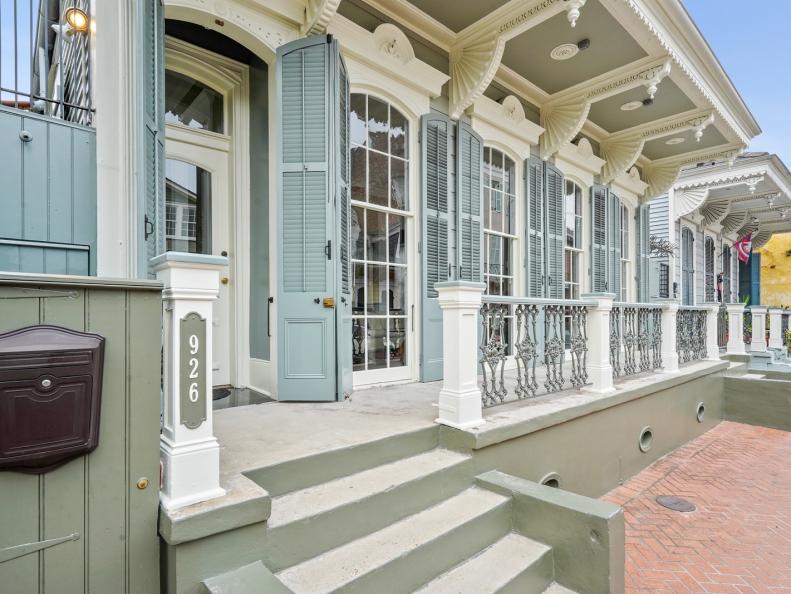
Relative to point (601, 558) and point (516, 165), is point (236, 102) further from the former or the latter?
point (601, 558)

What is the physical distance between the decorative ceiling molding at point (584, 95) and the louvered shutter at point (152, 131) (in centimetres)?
487

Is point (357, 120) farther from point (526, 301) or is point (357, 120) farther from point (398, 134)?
point (526, 301)

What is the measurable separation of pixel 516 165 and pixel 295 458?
15.9 feet

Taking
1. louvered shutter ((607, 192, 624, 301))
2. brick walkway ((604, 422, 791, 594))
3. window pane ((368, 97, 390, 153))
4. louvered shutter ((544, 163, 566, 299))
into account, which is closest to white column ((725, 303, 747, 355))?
louvered shutter ((607, 192, 624, 301))

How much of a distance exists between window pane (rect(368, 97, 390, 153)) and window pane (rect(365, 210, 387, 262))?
0.67 m

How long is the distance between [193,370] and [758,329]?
390 inches

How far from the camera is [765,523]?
3.09 metres

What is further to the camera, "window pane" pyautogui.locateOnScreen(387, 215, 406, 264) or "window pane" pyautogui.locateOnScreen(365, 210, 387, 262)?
"window pane" pyautogui.locateOnScreen(387, 215, 406, 264)

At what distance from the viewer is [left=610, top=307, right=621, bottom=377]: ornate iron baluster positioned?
4.30 m

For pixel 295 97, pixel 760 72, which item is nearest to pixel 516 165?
pixel 295 97

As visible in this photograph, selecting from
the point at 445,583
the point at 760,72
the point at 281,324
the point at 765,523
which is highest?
the point at 760,72

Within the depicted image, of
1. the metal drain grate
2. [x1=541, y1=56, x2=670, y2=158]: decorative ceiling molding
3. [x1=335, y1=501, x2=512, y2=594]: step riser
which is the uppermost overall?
[x1=541, y1=56, x2=670, y2=158]: decorative ceiling molding

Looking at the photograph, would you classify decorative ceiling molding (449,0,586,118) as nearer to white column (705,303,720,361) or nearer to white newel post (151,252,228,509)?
white newel post (151,252,228,509)

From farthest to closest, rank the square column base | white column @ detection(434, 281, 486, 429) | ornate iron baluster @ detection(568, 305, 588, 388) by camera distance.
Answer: ornate iron baluster @ detection(568, 305, 588, 388) < white column @ detection(434, 281, 486, 429) < the square column base
